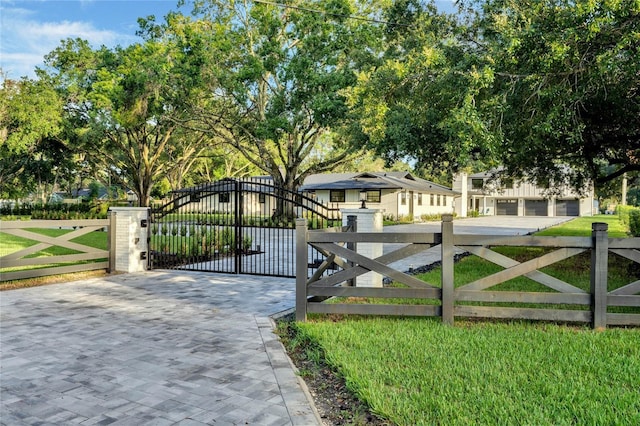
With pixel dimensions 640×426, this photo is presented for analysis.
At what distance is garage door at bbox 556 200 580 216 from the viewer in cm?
4909

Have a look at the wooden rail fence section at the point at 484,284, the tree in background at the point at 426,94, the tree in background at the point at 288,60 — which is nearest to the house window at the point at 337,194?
the tree in background at the point at 288,60

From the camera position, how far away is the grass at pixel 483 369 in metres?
3.13

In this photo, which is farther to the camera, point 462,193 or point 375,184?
point 462,193

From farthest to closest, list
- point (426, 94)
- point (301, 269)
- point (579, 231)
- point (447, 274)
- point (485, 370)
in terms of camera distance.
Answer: point (579, 231), point (426, 94), point (301, 269), point (447, 274), point (485, 370)

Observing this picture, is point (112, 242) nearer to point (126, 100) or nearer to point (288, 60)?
point (126, 100)

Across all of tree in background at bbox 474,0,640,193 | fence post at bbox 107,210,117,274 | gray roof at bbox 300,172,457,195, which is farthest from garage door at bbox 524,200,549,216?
fence post at bbox 107,210,117,274

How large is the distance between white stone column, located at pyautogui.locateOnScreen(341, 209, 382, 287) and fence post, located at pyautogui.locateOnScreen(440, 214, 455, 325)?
2.17 meters

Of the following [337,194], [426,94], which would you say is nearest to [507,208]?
[337,194]

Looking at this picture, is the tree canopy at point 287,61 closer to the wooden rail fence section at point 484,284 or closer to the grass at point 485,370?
the wooden rail fence section at point 484,284

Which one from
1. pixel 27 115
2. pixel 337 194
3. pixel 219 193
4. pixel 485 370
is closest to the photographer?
pixel 485 370

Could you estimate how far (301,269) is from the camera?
222 inches

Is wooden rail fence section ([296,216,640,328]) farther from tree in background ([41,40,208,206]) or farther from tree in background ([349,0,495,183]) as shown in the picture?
tree in background ([41,40,208,206])

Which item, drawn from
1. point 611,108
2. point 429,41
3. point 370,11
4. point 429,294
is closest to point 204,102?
point 370,11

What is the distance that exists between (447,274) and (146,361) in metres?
3.34
